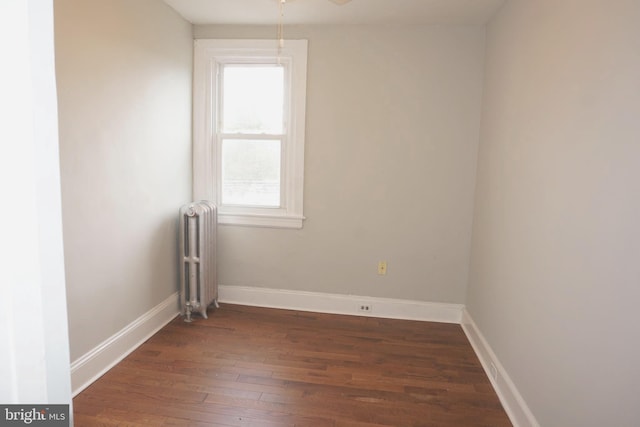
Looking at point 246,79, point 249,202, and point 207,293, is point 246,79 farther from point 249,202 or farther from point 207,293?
point 207,293

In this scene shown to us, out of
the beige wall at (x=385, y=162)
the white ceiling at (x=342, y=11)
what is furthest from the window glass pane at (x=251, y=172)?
the white ceiling at (x=342, y=11)

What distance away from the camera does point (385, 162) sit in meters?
3.19

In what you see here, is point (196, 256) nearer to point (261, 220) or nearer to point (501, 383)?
point (261, 220)

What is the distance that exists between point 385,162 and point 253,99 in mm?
1275

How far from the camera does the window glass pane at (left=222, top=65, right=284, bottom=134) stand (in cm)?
329

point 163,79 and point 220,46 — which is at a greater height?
point 220,46

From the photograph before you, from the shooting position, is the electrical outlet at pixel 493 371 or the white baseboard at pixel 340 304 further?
the white baseboard at pixel 340 304

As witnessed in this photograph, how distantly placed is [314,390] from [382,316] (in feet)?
4.10

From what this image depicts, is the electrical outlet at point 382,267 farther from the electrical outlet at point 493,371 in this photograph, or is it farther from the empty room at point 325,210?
the electrical outlet at point 493,371

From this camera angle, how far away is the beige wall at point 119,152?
203 centimetres

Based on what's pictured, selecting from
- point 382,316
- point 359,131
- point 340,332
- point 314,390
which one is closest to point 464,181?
point 359,131

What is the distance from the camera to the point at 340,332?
302cm

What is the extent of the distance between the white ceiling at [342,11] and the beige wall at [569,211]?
13.4 inches

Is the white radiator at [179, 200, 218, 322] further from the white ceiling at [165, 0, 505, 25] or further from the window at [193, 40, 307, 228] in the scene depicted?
the white ceiling at [165, 0, 505, 25]
